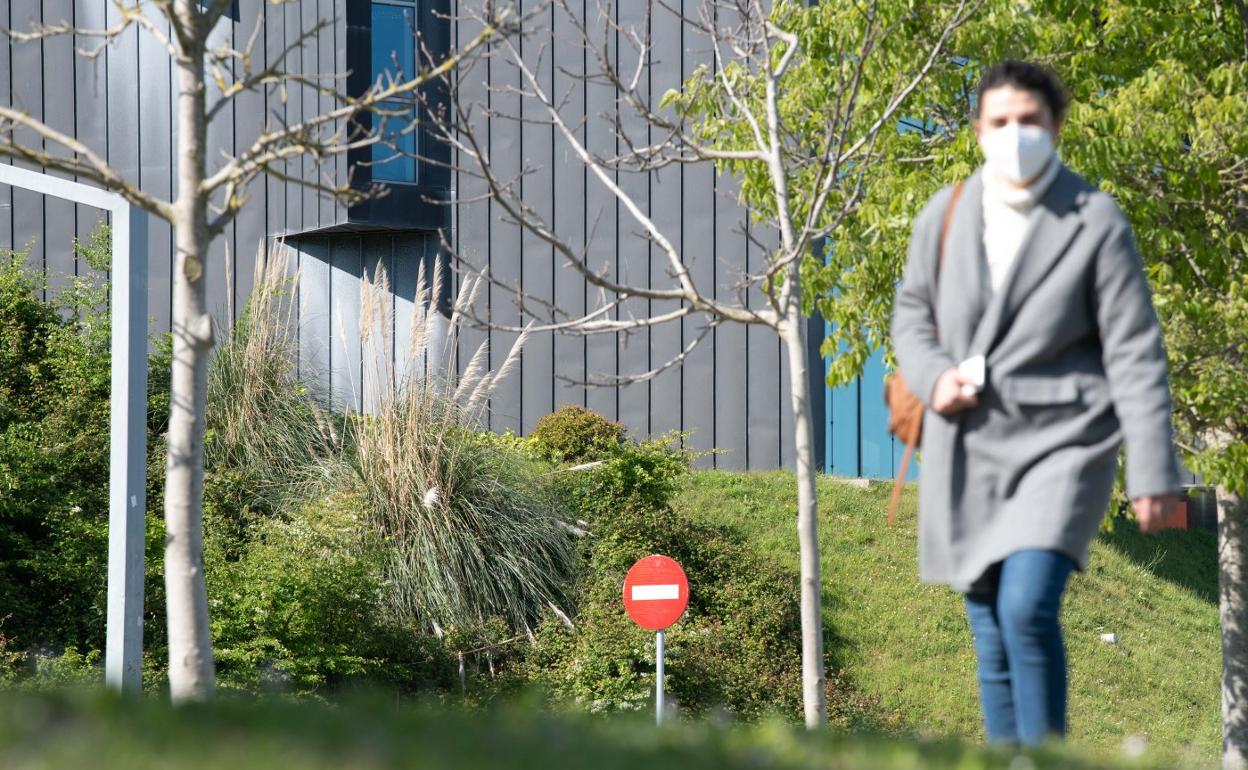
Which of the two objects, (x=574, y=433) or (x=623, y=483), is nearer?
(x=623, y=483)

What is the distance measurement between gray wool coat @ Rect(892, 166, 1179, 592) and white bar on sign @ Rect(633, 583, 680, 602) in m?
7.22

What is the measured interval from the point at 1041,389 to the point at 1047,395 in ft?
0.06

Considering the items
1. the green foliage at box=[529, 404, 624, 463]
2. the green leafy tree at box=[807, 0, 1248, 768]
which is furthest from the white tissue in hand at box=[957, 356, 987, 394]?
the green foliage at box=[529, 404, 624, 463]

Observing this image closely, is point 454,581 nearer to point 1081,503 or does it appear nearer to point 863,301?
point 863,301

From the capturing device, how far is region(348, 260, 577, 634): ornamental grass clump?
11352 millimetres

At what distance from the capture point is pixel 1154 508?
3.02 meters

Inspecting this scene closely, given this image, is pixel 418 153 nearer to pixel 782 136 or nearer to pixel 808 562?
pixel 782 136

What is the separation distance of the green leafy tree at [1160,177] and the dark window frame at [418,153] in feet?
35.5

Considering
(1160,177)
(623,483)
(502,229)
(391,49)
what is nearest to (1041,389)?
(1160,177)

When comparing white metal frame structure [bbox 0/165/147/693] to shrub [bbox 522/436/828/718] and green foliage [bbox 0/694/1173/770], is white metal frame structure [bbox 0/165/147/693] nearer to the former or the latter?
shrub [bbox 522/436/828/718]

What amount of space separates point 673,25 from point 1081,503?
16840mm

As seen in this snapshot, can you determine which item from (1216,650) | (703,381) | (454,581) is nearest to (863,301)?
(454,581)

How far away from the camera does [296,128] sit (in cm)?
474

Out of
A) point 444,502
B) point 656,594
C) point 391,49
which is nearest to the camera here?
point 656,594
